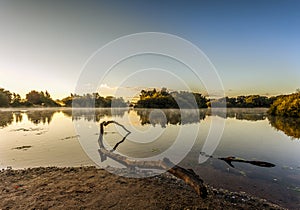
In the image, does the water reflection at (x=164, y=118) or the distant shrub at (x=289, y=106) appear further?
the distant shrub at (x=289, y=106)

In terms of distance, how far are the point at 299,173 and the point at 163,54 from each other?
31.6ft

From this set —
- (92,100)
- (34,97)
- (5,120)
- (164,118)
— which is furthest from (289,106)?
(34,97)

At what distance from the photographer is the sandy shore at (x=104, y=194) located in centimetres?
605

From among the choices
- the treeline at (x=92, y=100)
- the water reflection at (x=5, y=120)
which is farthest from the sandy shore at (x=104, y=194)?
the water reflection at (x=5, y=120)

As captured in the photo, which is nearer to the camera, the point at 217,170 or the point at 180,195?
the point at 180,195

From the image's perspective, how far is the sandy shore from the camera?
6047 millimetres

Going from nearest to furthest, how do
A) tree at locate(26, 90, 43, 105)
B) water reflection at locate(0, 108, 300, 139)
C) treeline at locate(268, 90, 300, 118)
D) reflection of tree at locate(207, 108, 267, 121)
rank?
water reflection at locate(0, 108, 300, 139) → treeline at locate(268, 90, 300, 118) → reflection of tree at locate(207, 108, 267, 121) → tree at locate(26, 90, 43, 105)

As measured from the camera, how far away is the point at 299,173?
10.2m

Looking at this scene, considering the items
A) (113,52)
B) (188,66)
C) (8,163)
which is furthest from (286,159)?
(8,163)

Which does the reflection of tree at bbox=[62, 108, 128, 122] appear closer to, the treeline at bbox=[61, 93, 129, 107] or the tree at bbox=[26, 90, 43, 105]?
the treeline at bbox=[61, 93, 129, 107]

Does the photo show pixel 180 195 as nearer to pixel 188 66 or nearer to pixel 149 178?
pixel 149 178

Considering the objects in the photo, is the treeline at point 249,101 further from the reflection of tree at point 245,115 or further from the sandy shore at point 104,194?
the sandy shore at point 104,194

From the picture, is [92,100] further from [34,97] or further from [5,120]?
[34,97]

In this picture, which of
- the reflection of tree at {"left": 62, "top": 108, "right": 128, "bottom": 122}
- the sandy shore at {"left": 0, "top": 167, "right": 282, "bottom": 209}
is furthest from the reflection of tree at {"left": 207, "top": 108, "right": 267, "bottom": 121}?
the sandy shore at {"left": 0, "top": 167, "right": 282, "bottom": 209}
